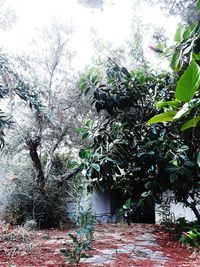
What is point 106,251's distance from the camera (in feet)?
12.7

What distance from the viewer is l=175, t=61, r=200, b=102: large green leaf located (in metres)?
1.46

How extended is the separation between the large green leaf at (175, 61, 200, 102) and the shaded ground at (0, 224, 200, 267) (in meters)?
2.38

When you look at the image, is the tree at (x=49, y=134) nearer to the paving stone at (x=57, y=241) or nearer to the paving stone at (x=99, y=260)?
the paving stone at (x=57, y=241)

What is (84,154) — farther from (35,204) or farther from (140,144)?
(35,204)

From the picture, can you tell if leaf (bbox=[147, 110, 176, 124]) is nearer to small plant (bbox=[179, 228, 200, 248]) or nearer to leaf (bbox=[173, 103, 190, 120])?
leaf (bbox=[173, 103, 190, 120])

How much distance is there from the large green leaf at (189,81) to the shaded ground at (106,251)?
2.38 meters

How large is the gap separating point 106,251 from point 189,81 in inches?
122

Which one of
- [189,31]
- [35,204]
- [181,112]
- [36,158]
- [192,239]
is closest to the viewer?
[181,112]

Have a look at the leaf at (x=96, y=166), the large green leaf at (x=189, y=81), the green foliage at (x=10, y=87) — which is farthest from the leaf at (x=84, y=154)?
the large green leaf at (x=189, y=81)

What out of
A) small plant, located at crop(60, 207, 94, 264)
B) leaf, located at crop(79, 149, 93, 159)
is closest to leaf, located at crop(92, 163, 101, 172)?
leaf, located at crop(79, 149, 93, 159)

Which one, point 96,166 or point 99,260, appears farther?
point 96,166

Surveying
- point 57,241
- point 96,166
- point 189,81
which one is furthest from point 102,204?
point 189,81

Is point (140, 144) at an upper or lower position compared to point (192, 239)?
upper

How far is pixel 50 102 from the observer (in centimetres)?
589
